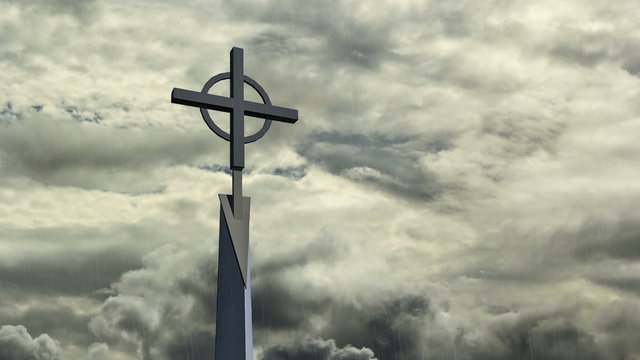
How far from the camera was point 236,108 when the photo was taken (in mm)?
16469

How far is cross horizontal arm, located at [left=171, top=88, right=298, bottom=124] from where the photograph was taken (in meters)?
16.0

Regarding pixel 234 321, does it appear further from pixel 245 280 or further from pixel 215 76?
pixel 215 76

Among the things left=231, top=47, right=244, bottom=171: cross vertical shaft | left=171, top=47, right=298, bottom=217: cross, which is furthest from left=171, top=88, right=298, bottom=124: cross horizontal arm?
left=231, top=47, right=244, bottom=171: cross vertical shaft

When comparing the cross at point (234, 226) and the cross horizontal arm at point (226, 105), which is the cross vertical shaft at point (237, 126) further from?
the cross horizontal arm at point (226, 105)

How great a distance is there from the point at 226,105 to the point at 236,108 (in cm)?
21

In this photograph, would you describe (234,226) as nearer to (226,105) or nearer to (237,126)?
(237,126)

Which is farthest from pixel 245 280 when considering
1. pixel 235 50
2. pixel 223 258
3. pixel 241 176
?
pixel 235 50

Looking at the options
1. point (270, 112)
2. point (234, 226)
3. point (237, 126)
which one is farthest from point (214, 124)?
point (234, 226)

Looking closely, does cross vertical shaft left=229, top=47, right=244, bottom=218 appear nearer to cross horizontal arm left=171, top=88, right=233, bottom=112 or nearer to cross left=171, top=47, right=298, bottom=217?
cross left=171, top=47, right=298, bottom=217

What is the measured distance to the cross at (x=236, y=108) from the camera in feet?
52.1

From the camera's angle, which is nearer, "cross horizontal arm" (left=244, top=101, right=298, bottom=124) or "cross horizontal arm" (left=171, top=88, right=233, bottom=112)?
"cross horizontal arm" (left=171, top=88, right=233, bottom=112)

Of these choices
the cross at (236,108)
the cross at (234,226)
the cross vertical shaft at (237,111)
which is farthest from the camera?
the cross vertical shaft at (237,111)

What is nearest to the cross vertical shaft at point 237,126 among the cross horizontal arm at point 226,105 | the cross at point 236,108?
the cross at point 236,108

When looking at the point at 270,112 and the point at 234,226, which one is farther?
the point at 270,112
